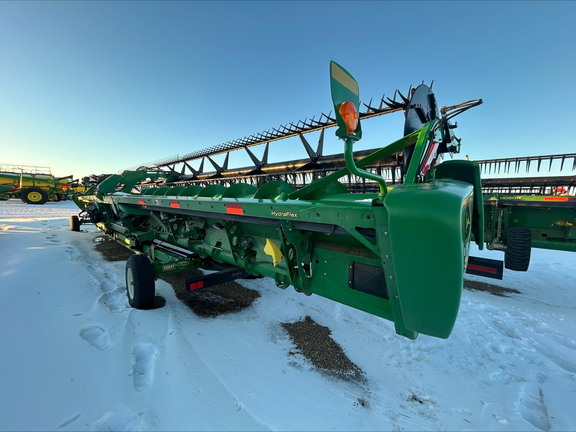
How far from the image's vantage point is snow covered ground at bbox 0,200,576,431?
1657 mm

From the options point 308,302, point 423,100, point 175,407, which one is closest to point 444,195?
point 175,407

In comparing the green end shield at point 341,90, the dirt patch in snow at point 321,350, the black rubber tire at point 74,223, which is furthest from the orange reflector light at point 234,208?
the black rubber tire at point 74,223

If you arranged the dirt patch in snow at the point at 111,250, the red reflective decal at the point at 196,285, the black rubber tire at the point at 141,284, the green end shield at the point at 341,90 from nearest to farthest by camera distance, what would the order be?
the green end shield at the point at 341,90 < the red reflective decal at the point at 196,285 < the black rubber tire at the point at 141,284 < the dirt patch in snow at the point at 111,250

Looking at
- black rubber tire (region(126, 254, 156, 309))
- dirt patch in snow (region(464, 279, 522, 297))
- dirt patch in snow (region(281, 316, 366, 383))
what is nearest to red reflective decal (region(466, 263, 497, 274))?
dirt patch in snow (region(281, 316, 366, 383))

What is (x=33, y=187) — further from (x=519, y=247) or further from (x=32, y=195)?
(x=519, y=247)

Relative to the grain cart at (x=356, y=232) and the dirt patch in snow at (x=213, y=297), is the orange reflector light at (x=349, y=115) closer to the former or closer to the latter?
the grain cart at (x=356, y=232)

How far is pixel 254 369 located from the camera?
2145 mm

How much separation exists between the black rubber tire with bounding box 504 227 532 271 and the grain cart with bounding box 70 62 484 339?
6.67 feet

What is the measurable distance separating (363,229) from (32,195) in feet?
89.6

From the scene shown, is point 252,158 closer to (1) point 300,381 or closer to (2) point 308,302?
(2) point 308,302

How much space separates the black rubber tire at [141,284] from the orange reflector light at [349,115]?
2.95 metres

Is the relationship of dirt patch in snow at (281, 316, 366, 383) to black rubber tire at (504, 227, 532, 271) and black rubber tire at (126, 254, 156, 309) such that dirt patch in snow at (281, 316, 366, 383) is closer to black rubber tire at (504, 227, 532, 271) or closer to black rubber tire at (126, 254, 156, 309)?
black rubber tire at (126, 254, 156, 309)

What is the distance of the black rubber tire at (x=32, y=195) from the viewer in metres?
19.4

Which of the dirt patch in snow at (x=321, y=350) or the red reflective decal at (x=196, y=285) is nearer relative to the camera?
the dirt patch in snow at (x=321, y=350)
